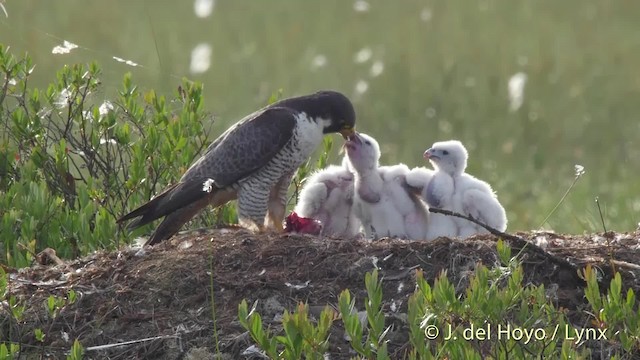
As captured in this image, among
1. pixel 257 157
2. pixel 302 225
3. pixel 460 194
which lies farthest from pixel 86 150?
pixel 460 194

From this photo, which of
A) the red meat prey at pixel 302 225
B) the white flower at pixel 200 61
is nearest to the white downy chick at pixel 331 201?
the red meat prey at pixel 302 225

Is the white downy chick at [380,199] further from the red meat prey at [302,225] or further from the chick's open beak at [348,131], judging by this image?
the red meat prey at [302,225]

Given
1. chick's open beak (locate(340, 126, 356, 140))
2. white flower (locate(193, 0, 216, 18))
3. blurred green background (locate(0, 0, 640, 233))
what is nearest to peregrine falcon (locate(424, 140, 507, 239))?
chick's open beak (locate(340, 126, 356, 140))

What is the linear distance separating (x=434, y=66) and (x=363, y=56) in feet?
4.06

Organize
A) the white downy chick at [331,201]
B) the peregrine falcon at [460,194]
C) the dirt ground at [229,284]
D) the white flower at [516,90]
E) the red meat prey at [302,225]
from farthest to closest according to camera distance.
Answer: the white flower at [516,90] → the white downy chick at [331,201] → the peregrine falcon at [460,194] → the red meat prey at [302,225] → the dirt ground at [229,284]

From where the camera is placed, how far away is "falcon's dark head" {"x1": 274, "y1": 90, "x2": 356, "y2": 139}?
8930 millimetres

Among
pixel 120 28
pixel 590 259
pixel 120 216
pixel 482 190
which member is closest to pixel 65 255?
pixel 120 216

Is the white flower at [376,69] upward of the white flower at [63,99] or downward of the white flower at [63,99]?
upward

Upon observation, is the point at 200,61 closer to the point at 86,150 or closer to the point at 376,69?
the point at 376,69

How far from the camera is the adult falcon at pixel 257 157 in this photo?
28.3 feet

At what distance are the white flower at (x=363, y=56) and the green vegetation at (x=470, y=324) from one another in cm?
1015

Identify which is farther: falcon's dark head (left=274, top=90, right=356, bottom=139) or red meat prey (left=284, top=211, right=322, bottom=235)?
falcon's dark head (left=274, top=90, right=356, bottom=139)

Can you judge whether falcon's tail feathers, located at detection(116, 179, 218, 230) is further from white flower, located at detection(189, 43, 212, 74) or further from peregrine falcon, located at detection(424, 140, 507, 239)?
white flower, located at detection(189, 43, 212, 74)

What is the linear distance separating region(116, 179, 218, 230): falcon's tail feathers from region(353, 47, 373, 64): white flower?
7.52 m
